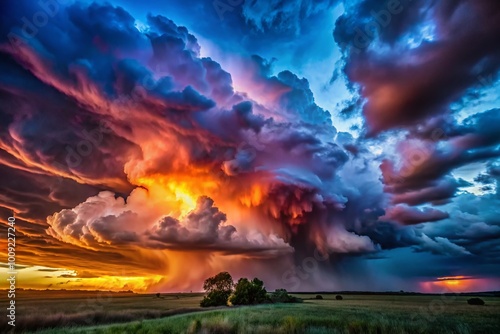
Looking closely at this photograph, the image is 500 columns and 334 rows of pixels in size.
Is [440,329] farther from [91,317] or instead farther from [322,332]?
[91,317]

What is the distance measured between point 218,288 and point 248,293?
14.4 m

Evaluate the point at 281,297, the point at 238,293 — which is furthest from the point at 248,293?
the point at 281,297

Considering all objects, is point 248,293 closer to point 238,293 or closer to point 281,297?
point 238,293

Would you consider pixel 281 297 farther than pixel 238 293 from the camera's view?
Yes

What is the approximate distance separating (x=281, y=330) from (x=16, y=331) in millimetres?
19382

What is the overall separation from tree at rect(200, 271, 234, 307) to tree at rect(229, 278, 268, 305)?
6.42m

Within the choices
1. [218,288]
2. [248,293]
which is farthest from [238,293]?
[218,288]

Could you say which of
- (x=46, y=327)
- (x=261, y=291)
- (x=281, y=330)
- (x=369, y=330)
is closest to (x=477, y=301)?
(x=261, y=291)

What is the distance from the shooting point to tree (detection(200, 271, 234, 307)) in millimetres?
75875

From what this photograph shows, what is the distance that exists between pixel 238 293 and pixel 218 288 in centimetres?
1287

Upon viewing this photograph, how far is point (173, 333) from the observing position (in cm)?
1691

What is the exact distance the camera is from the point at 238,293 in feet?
234

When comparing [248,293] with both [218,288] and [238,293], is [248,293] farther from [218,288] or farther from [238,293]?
[218,288]

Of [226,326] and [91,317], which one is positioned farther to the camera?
[91,317]
